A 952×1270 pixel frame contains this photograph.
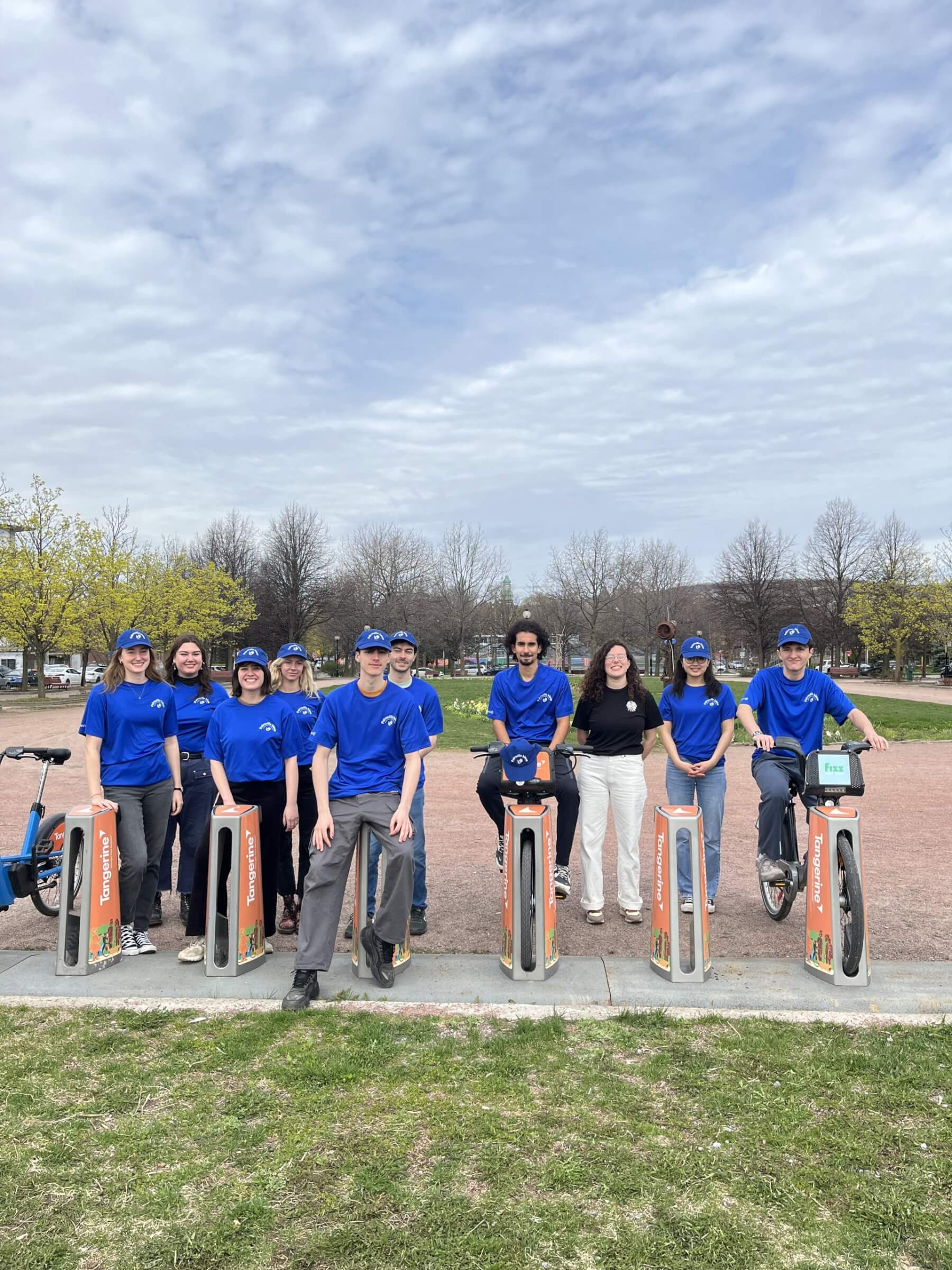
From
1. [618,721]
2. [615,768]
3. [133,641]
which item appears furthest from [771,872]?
[133,641]

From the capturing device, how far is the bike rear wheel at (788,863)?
552 cm

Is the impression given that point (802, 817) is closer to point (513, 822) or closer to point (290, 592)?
point (513, 822)

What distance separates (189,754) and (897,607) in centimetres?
4833

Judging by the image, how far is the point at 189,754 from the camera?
20.1 ft

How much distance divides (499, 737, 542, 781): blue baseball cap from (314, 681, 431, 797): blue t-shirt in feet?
2.19

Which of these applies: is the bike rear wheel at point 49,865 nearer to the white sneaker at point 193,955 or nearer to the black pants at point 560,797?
the white sneaker at point 193,955

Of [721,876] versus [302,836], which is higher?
[302,836]

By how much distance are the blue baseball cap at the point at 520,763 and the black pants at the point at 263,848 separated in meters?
1.38

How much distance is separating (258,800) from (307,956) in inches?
44.4

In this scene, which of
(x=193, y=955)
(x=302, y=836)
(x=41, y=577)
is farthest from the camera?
(x=41, y=577)

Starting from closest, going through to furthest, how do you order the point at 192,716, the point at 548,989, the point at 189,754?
A: the point at 548,989 → the point at 192,716 → the point at 189,754

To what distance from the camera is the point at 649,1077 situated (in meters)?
3.56

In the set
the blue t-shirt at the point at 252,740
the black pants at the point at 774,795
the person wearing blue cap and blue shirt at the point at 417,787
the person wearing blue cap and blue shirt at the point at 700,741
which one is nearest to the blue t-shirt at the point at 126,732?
the blue t-shirt at the point at 252,740

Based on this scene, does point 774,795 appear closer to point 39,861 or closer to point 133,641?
point 133,641
